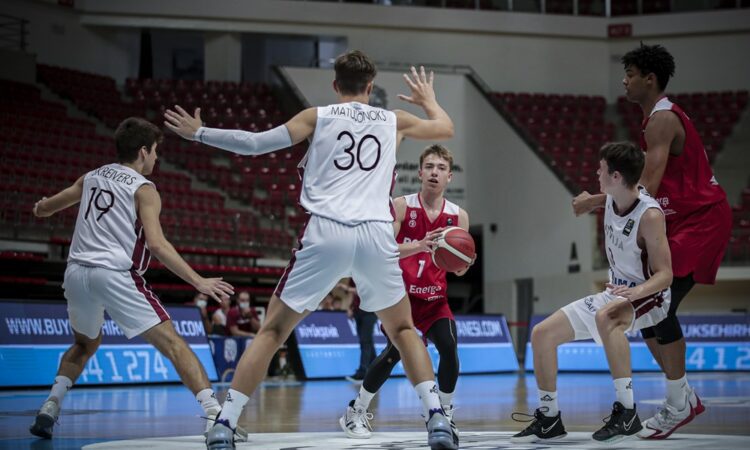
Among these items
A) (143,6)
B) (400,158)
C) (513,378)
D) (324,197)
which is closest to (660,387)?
(513,378)

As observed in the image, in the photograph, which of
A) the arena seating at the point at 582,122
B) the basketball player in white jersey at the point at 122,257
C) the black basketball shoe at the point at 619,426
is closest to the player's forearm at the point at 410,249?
the basketball player in white jersey at the point at 122,257

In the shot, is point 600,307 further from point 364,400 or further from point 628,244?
point 364,400

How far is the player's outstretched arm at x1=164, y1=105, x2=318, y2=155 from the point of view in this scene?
193 inches

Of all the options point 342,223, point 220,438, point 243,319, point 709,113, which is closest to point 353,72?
point 342,223

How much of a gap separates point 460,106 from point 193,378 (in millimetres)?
22469

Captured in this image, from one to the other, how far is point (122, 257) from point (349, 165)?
1.94 m

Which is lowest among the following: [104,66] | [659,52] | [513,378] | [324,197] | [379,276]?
[513,378]

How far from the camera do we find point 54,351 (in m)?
12.0

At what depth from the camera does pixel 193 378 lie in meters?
5.98

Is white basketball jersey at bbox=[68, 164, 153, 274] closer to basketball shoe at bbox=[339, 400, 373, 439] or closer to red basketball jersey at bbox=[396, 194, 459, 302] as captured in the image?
basketball shoe at bbox=[339, 400, 373, 439]

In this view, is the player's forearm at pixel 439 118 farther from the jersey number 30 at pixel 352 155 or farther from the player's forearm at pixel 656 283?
the player's forearm at pixel 656 283

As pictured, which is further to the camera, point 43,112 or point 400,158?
point 400,158

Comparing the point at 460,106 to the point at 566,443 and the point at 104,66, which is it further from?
the point at 566,443

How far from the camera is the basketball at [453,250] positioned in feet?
19.9
